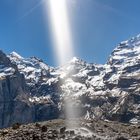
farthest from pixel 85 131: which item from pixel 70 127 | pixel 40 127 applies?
pixel 40 127

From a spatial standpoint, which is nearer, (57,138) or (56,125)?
(57,138)

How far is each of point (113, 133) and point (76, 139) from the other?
19.2 feet

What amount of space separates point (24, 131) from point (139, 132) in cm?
1500

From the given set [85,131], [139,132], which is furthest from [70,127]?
[139,132]

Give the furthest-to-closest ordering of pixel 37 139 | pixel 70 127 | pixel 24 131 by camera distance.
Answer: pixel 70 127 → pixel 24 131 → pixel 37 139

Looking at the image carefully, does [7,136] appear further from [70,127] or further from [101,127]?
[101,127]

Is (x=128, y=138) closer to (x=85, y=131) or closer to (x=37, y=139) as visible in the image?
(x=85, y=131)

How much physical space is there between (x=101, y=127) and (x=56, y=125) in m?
5.54

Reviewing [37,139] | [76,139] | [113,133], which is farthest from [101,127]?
[37,139]

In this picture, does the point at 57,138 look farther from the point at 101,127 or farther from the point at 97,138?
the point at 101,127

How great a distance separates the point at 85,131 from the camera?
46.8 meters

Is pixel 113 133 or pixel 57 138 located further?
pixel 113 133

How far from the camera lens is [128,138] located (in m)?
45.6

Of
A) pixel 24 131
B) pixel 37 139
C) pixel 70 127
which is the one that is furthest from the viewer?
pixel 70 127
